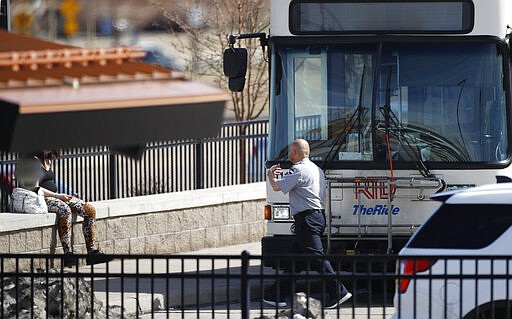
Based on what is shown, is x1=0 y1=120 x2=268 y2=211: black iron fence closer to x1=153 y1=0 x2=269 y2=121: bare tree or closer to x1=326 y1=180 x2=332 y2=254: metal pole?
x1=326 y1=180 x2=332 y2=254: metal pole

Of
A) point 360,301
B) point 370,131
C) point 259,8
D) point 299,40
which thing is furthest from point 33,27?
point 259,8

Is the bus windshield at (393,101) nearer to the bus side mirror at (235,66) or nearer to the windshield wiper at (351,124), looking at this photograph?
the windshield wiper at (351,124)

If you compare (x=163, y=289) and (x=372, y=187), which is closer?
(x=372, y=187)

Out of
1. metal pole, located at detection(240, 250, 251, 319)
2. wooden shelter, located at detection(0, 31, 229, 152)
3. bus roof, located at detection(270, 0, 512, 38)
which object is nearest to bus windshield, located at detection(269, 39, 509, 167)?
bus roof, located at detection(270, 0, 512, 38)

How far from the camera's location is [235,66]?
537 inches

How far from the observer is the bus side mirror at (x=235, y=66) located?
13558 mm

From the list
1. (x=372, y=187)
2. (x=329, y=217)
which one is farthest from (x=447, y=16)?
(x=329, y=217)

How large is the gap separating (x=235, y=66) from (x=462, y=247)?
196 inches

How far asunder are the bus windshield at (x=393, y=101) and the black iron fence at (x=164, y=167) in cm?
188

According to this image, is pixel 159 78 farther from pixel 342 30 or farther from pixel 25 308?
pixel 342 30

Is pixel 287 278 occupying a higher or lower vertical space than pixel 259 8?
lower

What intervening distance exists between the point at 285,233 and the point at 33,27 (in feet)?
10.8

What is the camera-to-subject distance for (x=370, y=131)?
13344 mm

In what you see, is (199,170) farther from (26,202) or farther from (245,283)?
(245,283)
